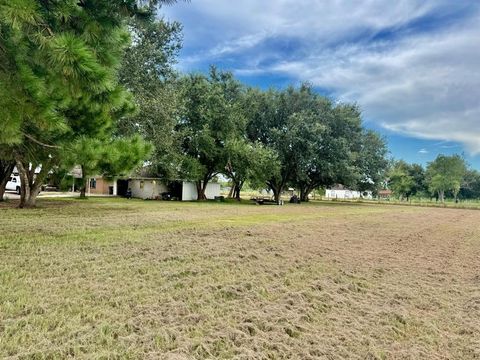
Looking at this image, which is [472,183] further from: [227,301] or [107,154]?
[227,301]

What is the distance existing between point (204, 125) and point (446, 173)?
49.4 meters

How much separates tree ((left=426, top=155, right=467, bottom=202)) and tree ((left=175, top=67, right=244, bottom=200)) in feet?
142

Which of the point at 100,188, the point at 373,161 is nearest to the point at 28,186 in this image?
the point at 100,188

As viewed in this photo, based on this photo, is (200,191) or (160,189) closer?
(200,191)

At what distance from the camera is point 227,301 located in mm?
4035

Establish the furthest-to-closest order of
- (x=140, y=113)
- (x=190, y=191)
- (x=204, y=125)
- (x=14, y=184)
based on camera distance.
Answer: (x=190, y=191), (x=14, y=184), (x=204, y=125), (x=140, y=113)

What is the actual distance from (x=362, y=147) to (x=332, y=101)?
610cm

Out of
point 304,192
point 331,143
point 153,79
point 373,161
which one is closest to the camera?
point 153,79

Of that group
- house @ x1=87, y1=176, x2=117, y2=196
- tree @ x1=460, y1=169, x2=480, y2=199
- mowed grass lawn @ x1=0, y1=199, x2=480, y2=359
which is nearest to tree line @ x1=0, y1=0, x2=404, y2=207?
mowed grass lawn @ x1=0, y1=199, x2=480, y2=359

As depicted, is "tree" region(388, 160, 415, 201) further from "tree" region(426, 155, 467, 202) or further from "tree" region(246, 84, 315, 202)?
"tree" region(246, 84, 315, 202)

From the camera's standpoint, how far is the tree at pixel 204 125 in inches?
1076

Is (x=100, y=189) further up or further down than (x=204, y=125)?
further down

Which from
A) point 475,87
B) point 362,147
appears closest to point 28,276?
point 475,87

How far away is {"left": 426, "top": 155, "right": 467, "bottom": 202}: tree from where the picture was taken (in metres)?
56.9
